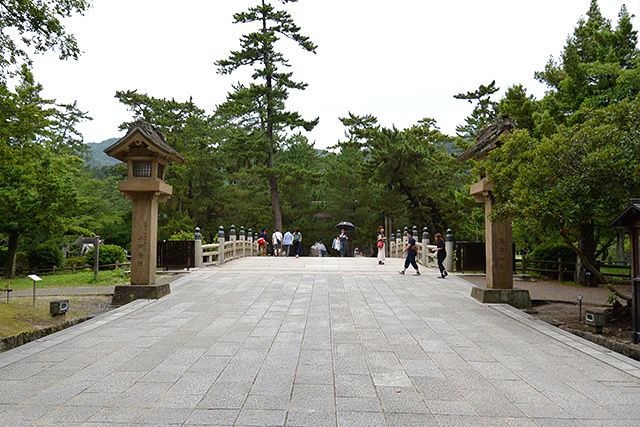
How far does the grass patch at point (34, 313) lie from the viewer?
282 inches

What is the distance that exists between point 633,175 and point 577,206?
850mm

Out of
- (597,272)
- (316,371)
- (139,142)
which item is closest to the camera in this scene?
(316,371)

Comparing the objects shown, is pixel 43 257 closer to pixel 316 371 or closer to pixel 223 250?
pixel 223 250

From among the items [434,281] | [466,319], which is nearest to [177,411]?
[466,319]

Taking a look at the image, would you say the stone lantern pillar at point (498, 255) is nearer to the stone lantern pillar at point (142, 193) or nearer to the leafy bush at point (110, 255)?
the stone lantern pillar at point (142, 193)

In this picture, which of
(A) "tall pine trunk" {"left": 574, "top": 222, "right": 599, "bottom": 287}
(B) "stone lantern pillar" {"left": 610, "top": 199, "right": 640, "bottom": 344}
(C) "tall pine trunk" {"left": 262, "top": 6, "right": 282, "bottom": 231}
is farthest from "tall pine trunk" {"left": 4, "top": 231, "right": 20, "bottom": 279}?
(B) "stone lantern pillar" {"left": 610, "top": 199, "right": 640, "bottom": 344}

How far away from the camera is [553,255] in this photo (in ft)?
54.8

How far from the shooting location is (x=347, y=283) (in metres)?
12.1

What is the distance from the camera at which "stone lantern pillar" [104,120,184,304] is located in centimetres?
949

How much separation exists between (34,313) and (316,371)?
6593 mm

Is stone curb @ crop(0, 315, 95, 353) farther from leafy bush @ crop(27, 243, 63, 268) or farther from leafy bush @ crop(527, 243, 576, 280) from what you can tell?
leafy bush @ crop(27, 243, 63, 268)

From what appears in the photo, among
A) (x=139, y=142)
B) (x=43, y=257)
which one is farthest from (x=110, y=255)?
(x=139, y=142)

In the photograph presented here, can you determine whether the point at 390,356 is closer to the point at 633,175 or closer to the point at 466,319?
the point at 466,319

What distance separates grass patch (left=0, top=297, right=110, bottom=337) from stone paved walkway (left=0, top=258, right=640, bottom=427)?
109cm
